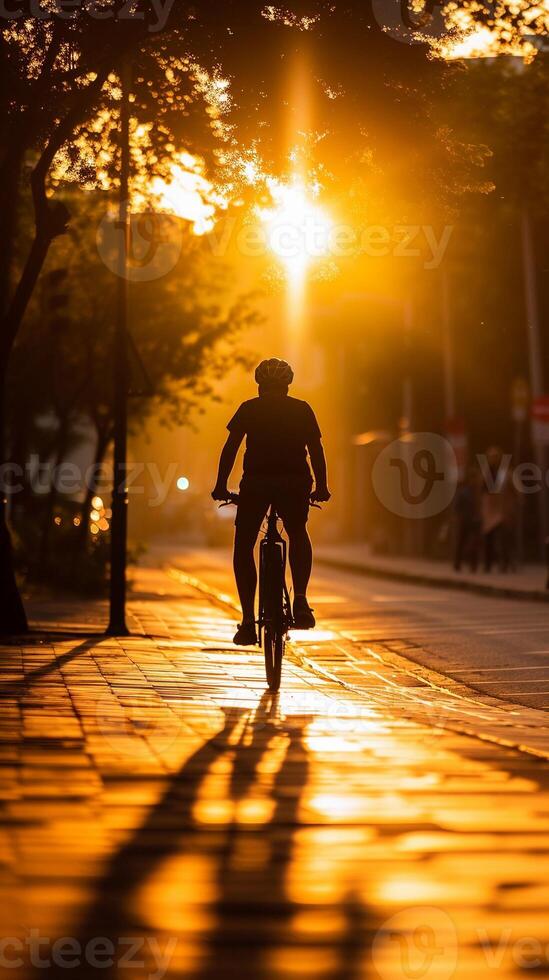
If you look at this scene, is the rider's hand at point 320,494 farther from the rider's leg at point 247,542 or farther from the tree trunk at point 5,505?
the tree trunk at point 5,505

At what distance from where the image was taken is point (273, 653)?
430 inches

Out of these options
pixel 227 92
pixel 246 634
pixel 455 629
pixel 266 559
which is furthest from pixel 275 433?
pixel 455 629

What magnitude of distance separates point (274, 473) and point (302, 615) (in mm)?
849

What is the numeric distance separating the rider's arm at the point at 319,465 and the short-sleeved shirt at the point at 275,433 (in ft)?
0.10

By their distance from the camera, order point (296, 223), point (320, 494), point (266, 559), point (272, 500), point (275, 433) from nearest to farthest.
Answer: point (272, 500) < point (275, 433) < point (266, 559) < point (320, 494) < point (296, 223)

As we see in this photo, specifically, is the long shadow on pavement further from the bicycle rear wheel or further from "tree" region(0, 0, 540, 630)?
"tree" region(0, 0, 540, 630)

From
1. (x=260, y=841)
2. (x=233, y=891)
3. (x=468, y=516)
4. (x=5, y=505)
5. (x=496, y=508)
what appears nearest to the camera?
(x=233, y=891)

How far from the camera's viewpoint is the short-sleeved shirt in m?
10.9

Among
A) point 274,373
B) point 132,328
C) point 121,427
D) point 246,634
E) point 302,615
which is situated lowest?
point 246,634

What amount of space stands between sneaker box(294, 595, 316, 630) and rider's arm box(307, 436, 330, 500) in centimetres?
67

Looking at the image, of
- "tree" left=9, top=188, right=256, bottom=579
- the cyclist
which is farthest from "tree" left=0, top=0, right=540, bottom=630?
"tree" left=9, top=188, right=256, bottom=579

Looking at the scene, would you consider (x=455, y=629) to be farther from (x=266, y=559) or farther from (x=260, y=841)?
(x=260, y=841)

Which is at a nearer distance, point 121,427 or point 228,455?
point 228,455

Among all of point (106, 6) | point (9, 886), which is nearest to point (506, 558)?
point (106, 6)
